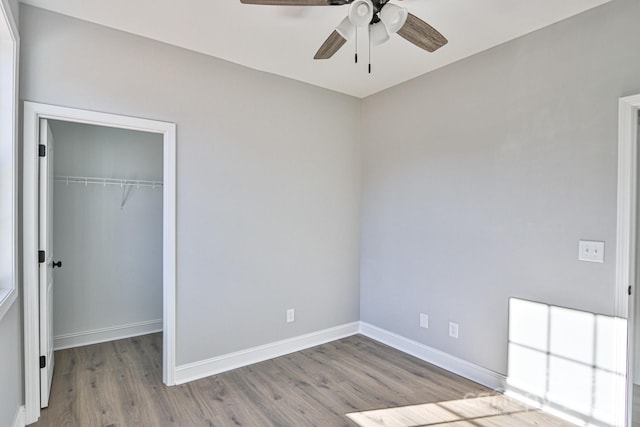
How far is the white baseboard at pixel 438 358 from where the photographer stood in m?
2.83

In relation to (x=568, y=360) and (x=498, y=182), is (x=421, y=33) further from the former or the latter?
(x=568, y=360)

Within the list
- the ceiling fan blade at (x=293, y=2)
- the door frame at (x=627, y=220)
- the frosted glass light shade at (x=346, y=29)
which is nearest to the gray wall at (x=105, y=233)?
the ceiling fan blade at (x=293, y=2)

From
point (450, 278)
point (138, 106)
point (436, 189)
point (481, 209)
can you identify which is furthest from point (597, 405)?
point (138, 106)

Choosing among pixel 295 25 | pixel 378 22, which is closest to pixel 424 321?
pixel 378 22

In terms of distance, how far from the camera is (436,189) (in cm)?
327

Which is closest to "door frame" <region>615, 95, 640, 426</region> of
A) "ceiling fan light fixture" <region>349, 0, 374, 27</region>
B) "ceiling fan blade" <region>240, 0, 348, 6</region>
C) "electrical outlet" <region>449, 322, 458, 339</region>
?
"electrical outlet" <region>449, 322, 458, 339</region>

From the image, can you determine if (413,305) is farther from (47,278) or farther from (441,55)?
(47,278)

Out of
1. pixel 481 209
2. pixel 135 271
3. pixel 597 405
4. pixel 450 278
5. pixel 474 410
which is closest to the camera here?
pixel 597 405

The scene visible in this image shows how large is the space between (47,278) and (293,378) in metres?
2.02

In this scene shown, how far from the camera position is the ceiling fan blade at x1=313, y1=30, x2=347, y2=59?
205 cm

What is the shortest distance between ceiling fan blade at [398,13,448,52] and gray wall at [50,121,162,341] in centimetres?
308

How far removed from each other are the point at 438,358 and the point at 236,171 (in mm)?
2520

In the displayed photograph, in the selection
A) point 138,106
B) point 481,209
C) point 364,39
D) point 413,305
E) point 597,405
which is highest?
point 364,39

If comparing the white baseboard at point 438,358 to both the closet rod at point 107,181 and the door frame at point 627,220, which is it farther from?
the closet rod at point 107,181
